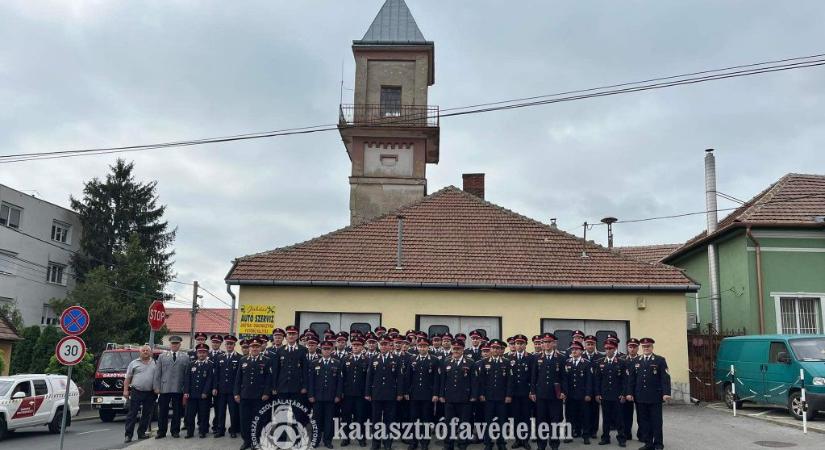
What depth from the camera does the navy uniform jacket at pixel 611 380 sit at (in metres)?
11.1

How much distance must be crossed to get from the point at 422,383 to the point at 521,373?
164cm

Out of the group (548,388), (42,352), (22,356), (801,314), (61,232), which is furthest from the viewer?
(61,232)

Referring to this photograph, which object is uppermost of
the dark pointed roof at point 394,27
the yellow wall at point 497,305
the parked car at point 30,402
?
the dark pointed roof at point 394,27

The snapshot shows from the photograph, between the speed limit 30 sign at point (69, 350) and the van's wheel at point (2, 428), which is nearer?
the speed limit 30 sign at point (69, 350)

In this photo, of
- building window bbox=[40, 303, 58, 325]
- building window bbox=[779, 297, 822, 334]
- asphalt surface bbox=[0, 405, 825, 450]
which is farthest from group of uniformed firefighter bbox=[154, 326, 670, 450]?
building window bbox=[40, 303, 58, 325]

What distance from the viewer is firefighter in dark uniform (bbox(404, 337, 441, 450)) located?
10852 millimetres

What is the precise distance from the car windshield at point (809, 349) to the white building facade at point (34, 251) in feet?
104

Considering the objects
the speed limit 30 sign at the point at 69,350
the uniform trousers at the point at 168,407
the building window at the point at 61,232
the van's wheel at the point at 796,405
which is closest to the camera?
the speed limit 30 sign at the point at 69,350

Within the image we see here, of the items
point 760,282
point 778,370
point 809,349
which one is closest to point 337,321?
point 778,370

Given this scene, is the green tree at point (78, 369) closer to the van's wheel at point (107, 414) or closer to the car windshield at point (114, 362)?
the van's wheel at point (107, 414)

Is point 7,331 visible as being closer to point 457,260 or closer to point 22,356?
point 22,356

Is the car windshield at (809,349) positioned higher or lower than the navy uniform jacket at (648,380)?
higher

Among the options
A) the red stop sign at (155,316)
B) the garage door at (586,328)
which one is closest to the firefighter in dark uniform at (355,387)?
the red stop sign at (155,316)

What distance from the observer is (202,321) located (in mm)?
58500
